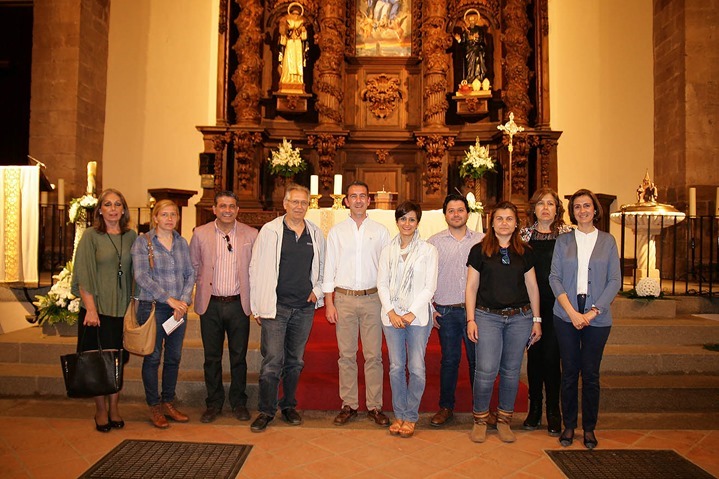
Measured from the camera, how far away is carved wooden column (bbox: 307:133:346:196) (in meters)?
8.43

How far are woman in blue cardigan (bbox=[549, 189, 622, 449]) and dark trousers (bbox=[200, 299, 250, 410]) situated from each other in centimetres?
233

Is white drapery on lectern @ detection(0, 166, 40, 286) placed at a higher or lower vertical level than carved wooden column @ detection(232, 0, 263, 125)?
lower

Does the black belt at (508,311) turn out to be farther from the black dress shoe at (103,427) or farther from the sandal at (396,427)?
the black dress shoe at (103,427)

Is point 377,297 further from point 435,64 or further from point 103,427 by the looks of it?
point 435,64

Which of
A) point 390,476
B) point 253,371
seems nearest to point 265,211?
point 253,371

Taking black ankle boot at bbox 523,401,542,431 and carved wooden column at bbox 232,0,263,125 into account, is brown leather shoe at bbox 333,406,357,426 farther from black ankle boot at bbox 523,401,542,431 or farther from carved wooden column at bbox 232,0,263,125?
carved wooden column at bbox 232,0,263,125

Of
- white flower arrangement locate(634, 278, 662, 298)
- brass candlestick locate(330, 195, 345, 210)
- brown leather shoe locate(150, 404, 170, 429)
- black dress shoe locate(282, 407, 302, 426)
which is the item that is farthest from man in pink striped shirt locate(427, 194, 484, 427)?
white flower arrangement locate(634, 278, 662, 298)

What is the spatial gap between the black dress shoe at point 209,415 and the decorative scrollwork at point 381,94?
20.5ft

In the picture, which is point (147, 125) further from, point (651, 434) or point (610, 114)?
point (651, 434)

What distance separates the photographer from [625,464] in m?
3.30

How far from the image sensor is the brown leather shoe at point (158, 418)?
150 inches

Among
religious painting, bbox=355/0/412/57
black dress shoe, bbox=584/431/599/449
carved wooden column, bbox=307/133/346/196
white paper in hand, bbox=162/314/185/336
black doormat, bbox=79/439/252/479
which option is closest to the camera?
black doormat, bbox=79/439/252/479

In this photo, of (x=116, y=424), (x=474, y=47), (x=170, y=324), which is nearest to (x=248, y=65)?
(x=474, y=47)

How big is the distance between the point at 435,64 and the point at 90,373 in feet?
22.9
